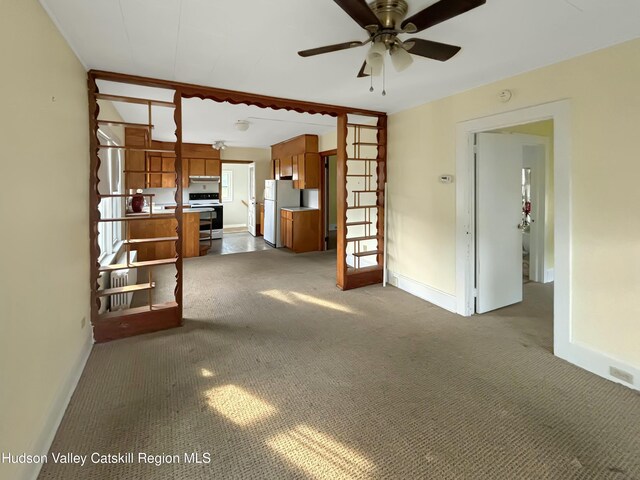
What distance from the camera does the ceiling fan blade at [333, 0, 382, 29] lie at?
149cm

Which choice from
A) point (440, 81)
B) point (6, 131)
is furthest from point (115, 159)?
point (440, 81)

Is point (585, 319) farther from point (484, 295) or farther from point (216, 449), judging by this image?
point (216, 449)

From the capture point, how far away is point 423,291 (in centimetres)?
403

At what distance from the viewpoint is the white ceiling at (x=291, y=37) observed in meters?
1.86

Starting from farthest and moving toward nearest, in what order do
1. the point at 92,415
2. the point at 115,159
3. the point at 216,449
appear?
the point at 115,159 < the point at 92,415 < the point at 216,449

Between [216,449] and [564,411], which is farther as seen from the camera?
[564,411]

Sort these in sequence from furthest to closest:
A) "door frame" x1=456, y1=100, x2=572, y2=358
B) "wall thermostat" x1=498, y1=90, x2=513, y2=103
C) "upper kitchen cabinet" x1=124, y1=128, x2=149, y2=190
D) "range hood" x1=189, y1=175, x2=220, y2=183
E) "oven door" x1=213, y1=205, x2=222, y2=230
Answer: "oven door" x1=213, y1=205, x2=222, y2=230, "range hood" x1=189, y1=175, x2=220, y2=183, "upper kitchen cabinet" x1=124, y1=128, x2=149, y2=190, "wall thermostat" x1=498, y1=90, x2=513, y2=103, "door frame" x1=456, y1=100, x2=572, y2=358

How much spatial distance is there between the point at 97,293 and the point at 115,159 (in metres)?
2.61

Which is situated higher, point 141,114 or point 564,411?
point 141,114

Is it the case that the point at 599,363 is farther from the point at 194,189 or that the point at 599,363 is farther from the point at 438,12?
the point at 194,189

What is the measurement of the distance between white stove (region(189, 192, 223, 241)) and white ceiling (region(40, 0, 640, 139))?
5075 millimetres

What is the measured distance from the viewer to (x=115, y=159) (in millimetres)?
4637

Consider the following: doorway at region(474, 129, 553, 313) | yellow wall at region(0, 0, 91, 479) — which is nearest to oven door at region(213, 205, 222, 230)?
yellow wall at region(0, 0, 91, 479)

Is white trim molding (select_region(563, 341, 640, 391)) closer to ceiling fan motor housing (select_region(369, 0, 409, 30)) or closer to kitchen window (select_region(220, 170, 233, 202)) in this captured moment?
ceiling fan motor housing (select_region(369, 0, 409, 30))
